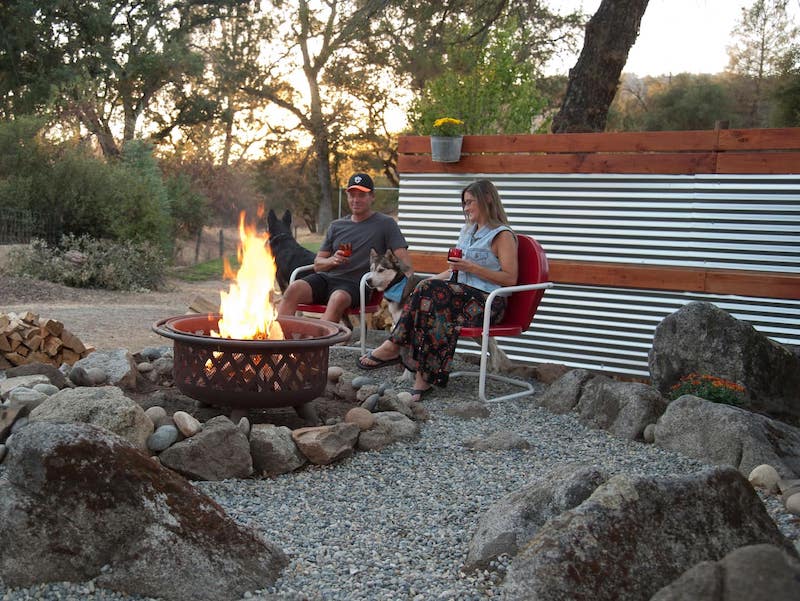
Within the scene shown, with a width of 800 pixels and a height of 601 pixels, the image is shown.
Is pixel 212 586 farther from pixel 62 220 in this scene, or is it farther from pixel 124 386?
pixel 62 220

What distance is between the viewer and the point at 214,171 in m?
19.5

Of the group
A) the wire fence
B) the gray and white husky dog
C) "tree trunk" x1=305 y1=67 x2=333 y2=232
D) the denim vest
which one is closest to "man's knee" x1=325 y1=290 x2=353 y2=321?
the gray and white husky dog

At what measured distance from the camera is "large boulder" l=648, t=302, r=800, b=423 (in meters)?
4.62

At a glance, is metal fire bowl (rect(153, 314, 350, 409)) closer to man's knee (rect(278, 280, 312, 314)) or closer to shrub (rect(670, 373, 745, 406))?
man's knee (rect(278, 280, 312, 314))

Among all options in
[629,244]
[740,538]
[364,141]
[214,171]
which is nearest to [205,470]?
[740,538]

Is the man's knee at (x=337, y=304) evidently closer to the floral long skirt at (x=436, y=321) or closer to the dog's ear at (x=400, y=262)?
the dog's ear at (x=400, y=262)

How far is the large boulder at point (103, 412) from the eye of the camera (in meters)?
3.25

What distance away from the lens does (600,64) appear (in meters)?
8.04

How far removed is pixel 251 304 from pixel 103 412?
94cm

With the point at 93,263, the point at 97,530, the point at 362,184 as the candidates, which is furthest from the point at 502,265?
the point at 93,263

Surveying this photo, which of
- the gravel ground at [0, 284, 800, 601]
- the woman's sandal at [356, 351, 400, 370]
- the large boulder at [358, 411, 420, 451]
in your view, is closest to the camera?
the gravel ground at [0, 284, 800, 601]

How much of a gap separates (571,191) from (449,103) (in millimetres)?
6832

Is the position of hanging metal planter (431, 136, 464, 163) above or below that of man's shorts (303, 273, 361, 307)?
above

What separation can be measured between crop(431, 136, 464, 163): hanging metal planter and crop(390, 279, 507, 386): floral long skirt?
5.26 ft
